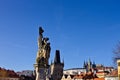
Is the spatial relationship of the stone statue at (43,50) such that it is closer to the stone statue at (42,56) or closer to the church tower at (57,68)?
the stone statue at (42,56)

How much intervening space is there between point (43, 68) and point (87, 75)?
105148 millimetres

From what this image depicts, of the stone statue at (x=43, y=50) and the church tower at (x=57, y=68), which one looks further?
the church tower at (x=57, y=68)

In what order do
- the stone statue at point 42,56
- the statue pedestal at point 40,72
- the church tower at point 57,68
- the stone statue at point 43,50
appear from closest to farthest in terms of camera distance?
the statue pedestal at point 40,72 → the stone statue at point 42,56 → the stone statue at point 43,50 → the church tower at point 57,68

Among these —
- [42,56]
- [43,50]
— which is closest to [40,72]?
[42,56]

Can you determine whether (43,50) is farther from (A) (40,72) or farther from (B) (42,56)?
(A) (40,72)

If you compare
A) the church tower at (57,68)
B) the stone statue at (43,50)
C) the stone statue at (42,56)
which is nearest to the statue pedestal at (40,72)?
the stone statue at (42,56)

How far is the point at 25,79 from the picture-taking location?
15475 cm

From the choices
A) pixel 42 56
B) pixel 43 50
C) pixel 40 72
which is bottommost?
pixel 40 72

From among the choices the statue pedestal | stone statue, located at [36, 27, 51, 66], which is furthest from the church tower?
the statue pedestal

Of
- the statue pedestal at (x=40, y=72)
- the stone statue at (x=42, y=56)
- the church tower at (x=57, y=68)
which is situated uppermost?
the church tower at (x=57, y=68)

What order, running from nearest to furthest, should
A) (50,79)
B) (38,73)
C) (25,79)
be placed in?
1. (38,73)
2. (25,79)
3. (50,79)

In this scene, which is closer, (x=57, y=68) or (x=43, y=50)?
(x=43, y=50)

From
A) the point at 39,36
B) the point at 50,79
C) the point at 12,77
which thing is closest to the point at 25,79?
the point at 50,79

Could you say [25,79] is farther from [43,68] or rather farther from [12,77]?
[43,68]
